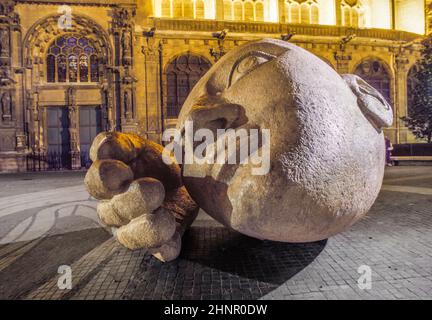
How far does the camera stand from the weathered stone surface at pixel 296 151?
222 cm

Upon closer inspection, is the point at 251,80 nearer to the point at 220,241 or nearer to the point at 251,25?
the point at 220,241

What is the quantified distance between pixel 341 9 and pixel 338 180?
24153 millimetres

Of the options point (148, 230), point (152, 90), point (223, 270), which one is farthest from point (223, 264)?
point (152, 90)

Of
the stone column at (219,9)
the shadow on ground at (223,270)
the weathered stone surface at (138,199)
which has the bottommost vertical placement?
the shadow on ground at (223,270)

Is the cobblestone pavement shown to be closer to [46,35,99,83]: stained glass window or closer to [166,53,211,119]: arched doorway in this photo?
[166,53,211,119]: arched doorway

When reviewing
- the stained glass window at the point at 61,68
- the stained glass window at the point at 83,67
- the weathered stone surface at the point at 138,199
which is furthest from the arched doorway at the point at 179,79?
the weathered stone surface at the point at 138,199

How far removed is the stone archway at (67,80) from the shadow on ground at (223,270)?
15971mm

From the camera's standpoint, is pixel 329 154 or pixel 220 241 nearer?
pixel 329 154

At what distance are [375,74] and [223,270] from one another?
23.4m

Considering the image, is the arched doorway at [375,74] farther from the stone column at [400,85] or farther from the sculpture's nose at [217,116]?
the sculpture's nose at [217,116]

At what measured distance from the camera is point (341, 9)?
854 inches

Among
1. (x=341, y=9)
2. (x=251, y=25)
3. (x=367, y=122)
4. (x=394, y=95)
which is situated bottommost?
(x=367, y=122)

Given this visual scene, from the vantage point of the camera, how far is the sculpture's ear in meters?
2.64
